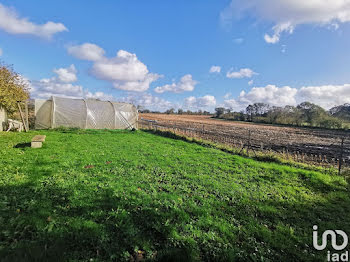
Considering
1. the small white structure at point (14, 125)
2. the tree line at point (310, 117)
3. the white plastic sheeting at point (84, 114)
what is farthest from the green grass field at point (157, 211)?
the tree line at point (310, 117)

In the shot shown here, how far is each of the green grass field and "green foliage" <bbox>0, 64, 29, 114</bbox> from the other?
8.31 m

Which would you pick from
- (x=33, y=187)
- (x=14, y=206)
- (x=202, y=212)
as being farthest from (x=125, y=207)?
(x=33, y=187)

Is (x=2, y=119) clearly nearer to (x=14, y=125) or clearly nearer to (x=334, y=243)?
(x=14, y=125)

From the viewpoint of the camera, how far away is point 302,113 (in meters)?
47.0

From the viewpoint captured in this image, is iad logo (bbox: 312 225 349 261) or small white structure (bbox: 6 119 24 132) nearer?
iad logo (bbox: 312 225 349 261)

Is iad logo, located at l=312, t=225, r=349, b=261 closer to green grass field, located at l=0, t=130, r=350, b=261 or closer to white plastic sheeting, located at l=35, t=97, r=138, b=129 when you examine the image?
green grass field, located at l=0, t=130, r=350, b=261

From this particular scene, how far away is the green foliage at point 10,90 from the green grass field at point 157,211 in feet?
27.3

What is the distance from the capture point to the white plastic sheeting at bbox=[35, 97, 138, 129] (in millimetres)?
15539

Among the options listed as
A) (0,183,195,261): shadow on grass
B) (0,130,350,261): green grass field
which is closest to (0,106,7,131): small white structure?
(0,130,350,261): green grass field

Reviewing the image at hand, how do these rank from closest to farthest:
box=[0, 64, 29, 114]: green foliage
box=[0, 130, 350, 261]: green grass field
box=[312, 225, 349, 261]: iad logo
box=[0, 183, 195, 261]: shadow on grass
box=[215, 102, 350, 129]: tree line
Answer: box=[0, 183, 195, 261]: shadow on grass < box=[0, 130, 350, 261]: green grass field < box=[312, 225, 349, 261]: iad logo < box=[0, 64, 29, 114]: green foliage < box=[215, 102, 350, 129]: tree line

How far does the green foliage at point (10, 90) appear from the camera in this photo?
37.4ft

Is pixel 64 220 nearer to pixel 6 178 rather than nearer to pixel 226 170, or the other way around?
pixel 6 178

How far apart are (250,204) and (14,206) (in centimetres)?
504

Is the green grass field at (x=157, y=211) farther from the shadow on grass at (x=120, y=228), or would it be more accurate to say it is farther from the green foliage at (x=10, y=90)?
the green foliage at (x=10, y=90)
